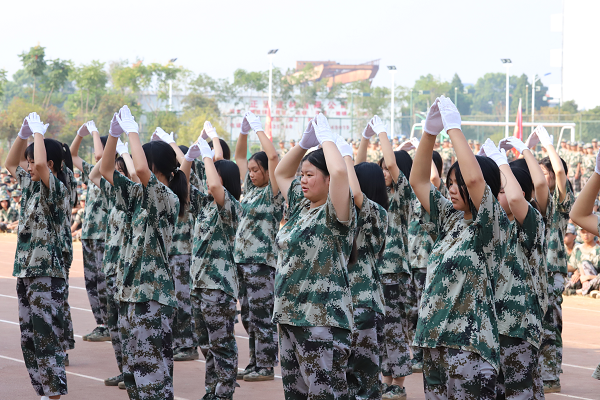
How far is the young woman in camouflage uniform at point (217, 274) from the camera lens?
17.6 feet

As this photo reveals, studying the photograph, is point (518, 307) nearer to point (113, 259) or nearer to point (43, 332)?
point (43, 332)

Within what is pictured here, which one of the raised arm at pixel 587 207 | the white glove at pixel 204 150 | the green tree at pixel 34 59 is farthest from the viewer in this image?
the green tree at pixel 34 59

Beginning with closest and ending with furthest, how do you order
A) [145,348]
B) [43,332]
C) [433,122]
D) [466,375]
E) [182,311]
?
[466,375] → [433,122] → [145,348] → [43,332] → [182,311]

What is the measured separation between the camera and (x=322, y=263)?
3.73m

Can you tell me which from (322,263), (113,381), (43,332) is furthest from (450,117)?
(113,381)

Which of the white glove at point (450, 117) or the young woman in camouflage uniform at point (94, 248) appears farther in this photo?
the young woman in camouflage uniform at point (94, 248)

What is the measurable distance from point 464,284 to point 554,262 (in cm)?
327

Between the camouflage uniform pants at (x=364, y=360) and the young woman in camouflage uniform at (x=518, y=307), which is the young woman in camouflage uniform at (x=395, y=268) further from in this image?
the young woman in camouflage uniform at (x=518, y=307)

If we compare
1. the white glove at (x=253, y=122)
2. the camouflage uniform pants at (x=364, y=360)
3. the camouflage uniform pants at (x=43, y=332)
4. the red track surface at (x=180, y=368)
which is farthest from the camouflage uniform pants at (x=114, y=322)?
the camouflage uniform pants at (x=364, y=360)

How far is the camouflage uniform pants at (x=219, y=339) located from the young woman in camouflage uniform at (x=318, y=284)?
5.30 ft

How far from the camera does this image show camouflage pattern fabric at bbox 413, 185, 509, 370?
355 cm

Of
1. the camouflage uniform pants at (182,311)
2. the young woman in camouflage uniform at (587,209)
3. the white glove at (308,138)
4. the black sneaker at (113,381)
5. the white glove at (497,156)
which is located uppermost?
the white glove at (308,138)

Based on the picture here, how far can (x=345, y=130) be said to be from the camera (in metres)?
39.4

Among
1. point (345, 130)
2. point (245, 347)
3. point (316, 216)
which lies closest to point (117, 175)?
point (316, 216)
